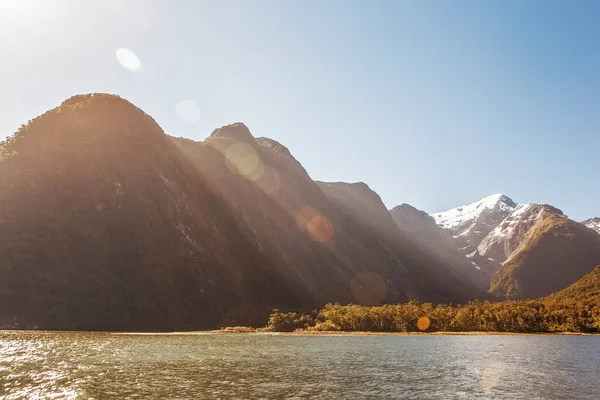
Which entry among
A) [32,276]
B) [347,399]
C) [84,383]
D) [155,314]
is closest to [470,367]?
[347,399]

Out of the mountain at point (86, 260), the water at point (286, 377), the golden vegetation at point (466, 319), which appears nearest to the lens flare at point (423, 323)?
the golden vegetation at point (466, 319)

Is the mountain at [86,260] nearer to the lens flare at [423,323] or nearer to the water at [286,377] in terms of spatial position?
the lens flare at [423,323]

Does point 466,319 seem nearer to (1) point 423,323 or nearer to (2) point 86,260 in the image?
(1) point 423,323

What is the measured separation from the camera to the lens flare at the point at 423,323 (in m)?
152

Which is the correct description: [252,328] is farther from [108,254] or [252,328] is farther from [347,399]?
[347,399]

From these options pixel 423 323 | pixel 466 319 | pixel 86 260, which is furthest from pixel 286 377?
pixel 86 260

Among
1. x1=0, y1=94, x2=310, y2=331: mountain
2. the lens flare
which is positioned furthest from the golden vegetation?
x1=0, y1=94, x2=310, y2=331: mountain

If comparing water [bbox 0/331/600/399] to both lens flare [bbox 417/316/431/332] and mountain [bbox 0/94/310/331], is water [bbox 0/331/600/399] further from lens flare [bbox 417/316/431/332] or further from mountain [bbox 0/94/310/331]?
mountain [bbox 0/94/310/331]

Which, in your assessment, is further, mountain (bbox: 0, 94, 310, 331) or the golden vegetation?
mountain (bbox: 0, 94, 310, 331)

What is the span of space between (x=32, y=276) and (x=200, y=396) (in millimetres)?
152437

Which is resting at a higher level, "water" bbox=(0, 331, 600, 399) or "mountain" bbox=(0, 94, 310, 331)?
"mountain" bbox=(0, 94, 310, 331)

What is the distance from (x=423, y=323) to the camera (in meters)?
153

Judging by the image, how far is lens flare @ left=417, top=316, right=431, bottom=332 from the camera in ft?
499

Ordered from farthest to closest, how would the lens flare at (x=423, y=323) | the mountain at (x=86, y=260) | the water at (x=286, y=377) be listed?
the lens flare at (x=423, y=323) < the mountain at (x=86, y=260) < the water at (x=286, y=377)
